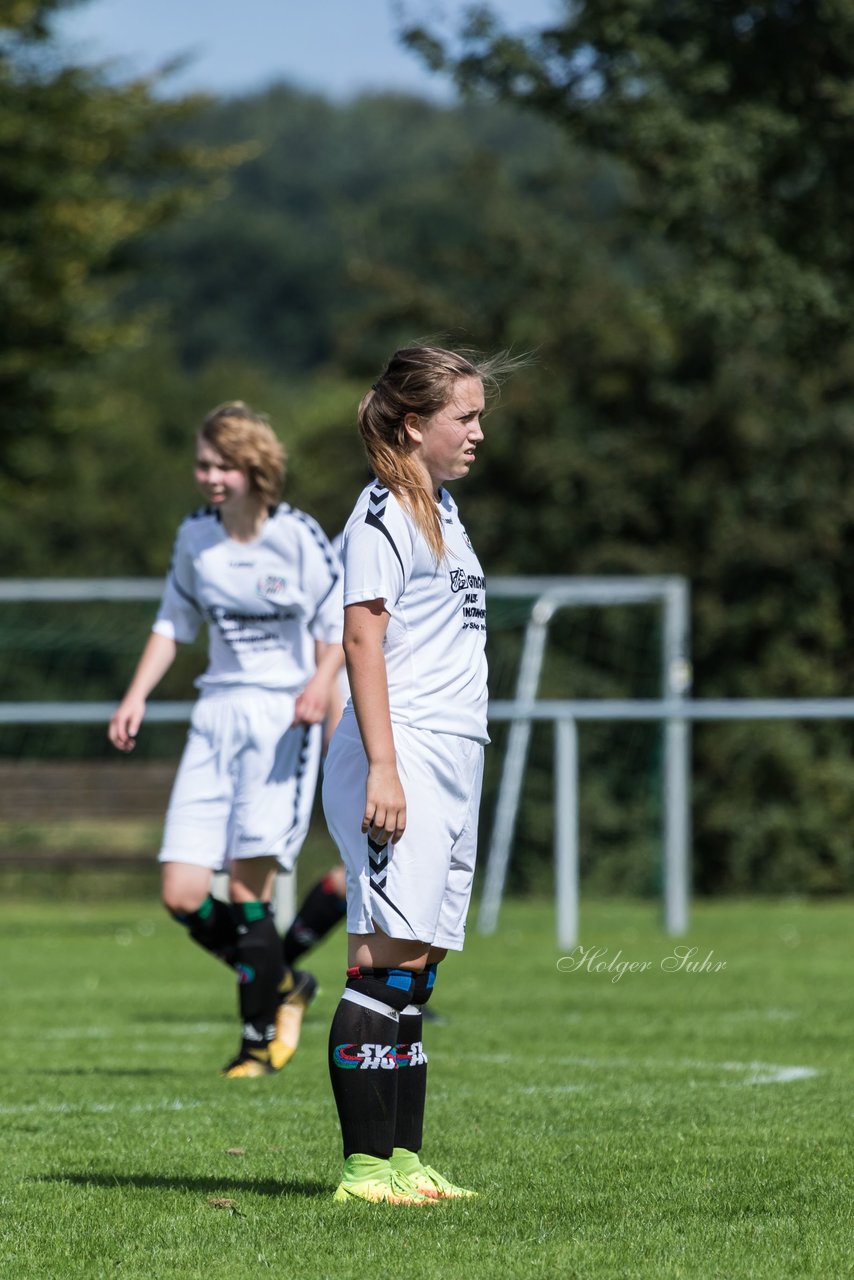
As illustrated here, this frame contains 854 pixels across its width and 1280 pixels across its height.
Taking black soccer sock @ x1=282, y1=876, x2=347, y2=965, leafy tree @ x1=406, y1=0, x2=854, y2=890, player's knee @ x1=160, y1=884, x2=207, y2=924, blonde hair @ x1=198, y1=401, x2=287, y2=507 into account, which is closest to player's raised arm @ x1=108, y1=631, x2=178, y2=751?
player's knee @ x1=160, y1=884, x2=207, y2=924

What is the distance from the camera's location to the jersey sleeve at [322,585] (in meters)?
6.64

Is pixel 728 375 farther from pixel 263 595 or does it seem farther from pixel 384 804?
pixel 384 804

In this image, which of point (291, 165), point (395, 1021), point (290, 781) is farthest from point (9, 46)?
point (291, 165)

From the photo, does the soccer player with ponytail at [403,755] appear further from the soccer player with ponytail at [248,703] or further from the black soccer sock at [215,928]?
the black soccer sock at [215,928]

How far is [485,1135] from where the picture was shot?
5.18m

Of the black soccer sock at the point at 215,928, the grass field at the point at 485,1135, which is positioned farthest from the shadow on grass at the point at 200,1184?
the black soccer sock at the point at 215,928

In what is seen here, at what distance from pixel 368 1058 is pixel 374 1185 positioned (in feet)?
0.89

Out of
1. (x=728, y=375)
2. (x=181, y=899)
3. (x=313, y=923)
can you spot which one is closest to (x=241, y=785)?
(x=181, y=899)

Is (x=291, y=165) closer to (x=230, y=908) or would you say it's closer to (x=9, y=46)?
(x=9, y=46)

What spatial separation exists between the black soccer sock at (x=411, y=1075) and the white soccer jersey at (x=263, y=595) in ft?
7.81

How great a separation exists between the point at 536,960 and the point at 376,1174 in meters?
7.15

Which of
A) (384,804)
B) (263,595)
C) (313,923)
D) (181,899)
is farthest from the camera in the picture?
(313,923)

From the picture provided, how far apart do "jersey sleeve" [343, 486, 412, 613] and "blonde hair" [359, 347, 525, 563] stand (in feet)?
0.19

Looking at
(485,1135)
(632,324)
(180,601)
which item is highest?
(632,324)
